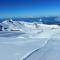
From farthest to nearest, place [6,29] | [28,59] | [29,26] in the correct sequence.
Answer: [29,26], [6,29], [28,59]

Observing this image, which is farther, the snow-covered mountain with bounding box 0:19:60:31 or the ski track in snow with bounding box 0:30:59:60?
the snow-covered mountain with bounding box 0:19:60:31

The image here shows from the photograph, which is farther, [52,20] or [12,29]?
[52,20]

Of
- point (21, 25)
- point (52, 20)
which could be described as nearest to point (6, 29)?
point (21, 25)

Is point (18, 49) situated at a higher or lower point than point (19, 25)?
lower

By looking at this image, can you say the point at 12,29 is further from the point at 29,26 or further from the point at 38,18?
the point at 38,18

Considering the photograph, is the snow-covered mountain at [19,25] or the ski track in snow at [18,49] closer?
the ski track in snow at [18,49]

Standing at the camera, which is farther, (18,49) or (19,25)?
(19,25)

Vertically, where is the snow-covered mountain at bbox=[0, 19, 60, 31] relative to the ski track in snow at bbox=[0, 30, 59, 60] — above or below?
above

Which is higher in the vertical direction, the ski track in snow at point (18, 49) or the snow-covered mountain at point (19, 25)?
the snow-covered mountain at point (19, 25)

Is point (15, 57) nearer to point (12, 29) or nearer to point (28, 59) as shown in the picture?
point (28, 59)

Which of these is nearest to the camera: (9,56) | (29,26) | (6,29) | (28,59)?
(28,59)
